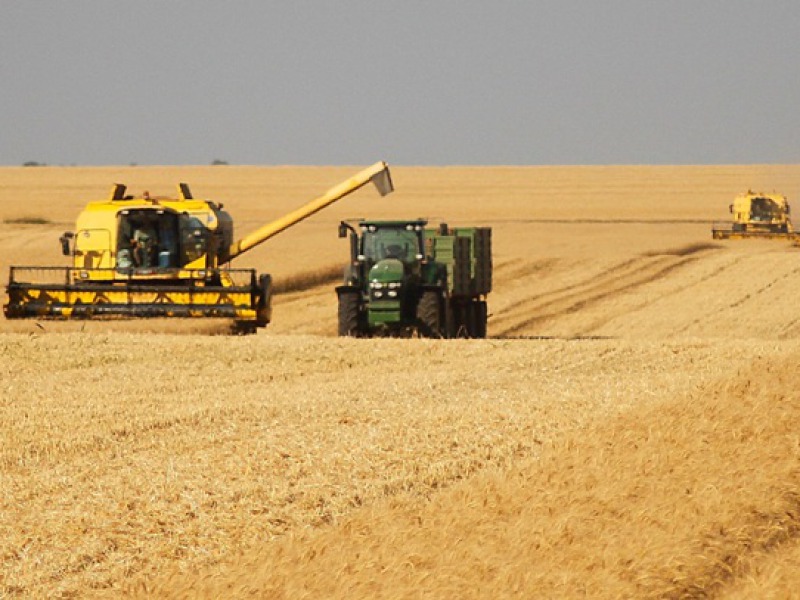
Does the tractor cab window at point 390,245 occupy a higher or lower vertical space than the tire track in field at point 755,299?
higher

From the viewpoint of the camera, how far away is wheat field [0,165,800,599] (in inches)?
317

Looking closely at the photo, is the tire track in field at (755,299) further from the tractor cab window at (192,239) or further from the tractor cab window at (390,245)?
the tractor cab window at (192,239)

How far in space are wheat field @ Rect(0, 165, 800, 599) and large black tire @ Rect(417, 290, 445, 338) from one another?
252 centimetres


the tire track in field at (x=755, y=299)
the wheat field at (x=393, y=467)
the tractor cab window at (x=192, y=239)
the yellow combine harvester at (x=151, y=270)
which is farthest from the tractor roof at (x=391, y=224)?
the tire track in field at (x=755, y=299)

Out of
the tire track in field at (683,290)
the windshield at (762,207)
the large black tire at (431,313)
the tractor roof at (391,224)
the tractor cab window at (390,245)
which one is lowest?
the tire track in field at (683,290)

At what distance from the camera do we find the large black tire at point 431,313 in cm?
2370

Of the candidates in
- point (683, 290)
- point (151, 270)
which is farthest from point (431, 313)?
point (683, 290)

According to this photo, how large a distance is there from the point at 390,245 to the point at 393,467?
13.9 meters

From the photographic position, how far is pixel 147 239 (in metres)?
25.2

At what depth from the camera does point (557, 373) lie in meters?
18.0

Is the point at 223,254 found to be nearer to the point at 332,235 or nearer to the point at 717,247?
the point at 332,235

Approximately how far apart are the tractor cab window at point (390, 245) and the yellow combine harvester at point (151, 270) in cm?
164

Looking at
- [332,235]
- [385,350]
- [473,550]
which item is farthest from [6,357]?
[332,235]

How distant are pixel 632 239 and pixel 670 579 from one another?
4714cm
